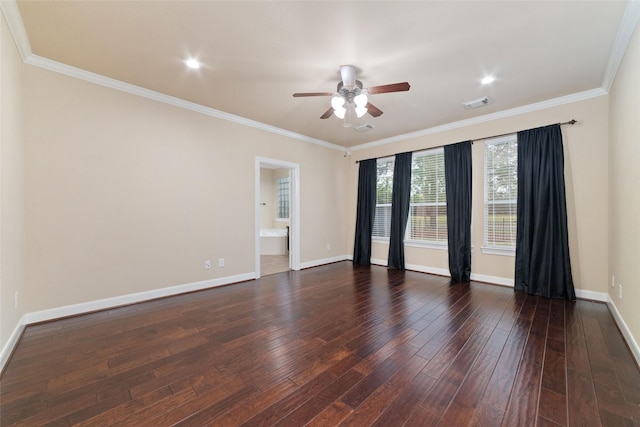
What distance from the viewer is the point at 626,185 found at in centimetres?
258

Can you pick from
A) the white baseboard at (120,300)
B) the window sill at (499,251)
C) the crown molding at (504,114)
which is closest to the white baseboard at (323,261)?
the white baseboard at (120,300)

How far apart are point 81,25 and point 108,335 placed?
2.90 meters

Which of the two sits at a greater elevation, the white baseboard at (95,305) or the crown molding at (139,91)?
the crown molding at (139,91)

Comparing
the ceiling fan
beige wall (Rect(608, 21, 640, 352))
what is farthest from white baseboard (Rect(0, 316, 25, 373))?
beige wall (Rect(608, 21, 640, 352))

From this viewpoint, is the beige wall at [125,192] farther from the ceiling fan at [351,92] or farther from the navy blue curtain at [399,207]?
the navy blue curtain at [399,207]

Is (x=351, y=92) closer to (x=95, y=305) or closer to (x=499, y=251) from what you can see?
(x=499, y=251)

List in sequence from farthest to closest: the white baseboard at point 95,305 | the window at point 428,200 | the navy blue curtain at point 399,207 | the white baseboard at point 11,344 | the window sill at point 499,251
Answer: the navy blue curtain at point 399,207 < the window at point 428,200 < the window sill at point 499,251 < the white baseboard at point 95,305 < the white baseboard at point 11,344

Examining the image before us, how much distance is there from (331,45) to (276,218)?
7.21 meters

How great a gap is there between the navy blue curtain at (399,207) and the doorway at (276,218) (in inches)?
80.0

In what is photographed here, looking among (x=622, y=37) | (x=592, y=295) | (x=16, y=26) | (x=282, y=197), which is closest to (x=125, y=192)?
(x=16, y=26)

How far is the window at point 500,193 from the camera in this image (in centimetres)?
430

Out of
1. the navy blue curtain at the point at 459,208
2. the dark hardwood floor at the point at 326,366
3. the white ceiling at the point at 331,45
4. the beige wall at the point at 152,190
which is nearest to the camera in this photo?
the dark hardwood floor at the point at 326,366

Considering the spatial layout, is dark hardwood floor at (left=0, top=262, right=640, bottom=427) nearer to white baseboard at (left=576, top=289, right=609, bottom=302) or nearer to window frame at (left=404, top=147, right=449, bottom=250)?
white baseboard at (left=576, top=289, right=609, bottom=302)

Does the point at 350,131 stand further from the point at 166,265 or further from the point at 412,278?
the point at 166,265
